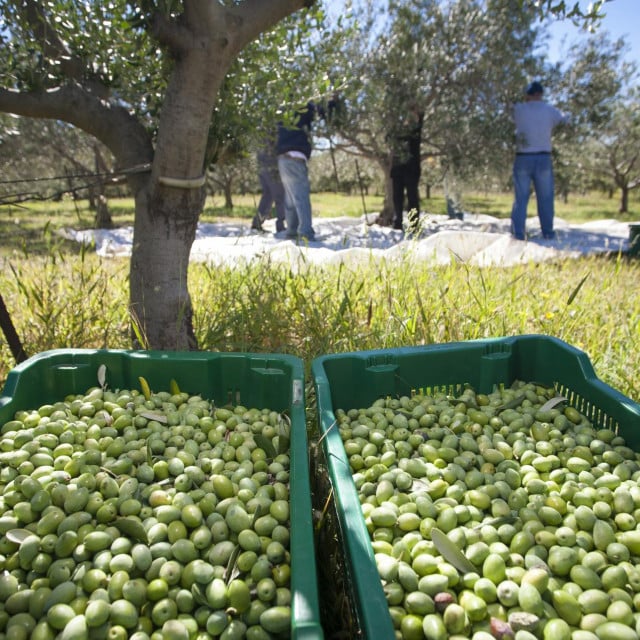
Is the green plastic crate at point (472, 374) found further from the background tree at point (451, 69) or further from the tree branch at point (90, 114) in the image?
the background tree at point (451, 69)

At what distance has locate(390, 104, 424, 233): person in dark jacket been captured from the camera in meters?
8.34

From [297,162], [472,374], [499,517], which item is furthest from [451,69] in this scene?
[499,517]

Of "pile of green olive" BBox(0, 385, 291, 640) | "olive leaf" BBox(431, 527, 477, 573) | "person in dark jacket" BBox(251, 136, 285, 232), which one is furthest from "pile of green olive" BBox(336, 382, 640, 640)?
"person in dark jacket" BBox(251, 136, 285, 232)

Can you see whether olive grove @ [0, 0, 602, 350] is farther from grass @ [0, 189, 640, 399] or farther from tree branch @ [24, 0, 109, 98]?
grass @ [0, 189, 640, 399]

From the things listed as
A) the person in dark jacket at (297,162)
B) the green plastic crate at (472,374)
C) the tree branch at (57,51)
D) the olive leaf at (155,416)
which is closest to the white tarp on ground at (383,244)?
the person in dark jacket at (297,162)

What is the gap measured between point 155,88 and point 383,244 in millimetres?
5248

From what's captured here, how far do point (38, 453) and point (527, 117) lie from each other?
297 inches

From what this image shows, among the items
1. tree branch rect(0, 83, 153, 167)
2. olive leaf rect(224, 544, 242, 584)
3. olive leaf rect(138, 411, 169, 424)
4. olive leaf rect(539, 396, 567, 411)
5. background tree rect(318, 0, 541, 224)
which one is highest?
background tree rect(318, 0, 541, 224)

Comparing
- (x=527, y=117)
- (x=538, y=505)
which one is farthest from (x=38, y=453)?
(x=527, y=117)

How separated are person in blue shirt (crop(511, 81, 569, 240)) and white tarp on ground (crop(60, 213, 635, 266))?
40 cm

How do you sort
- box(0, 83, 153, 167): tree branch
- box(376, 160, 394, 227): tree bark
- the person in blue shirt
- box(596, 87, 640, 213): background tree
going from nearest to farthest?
box(0, 83, 153, 167): tree branch, the person in blue shirt, box(376, 160, 394, 227): tree bark, box(596, 87, 640, 213): background tree

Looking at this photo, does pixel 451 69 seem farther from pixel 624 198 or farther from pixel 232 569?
pixel 624 198

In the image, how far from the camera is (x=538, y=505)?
52.6 inches

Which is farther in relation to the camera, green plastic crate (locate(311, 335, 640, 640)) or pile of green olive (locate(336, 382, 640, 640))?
green plastic crate (locate(311, 335, 640, 640))
